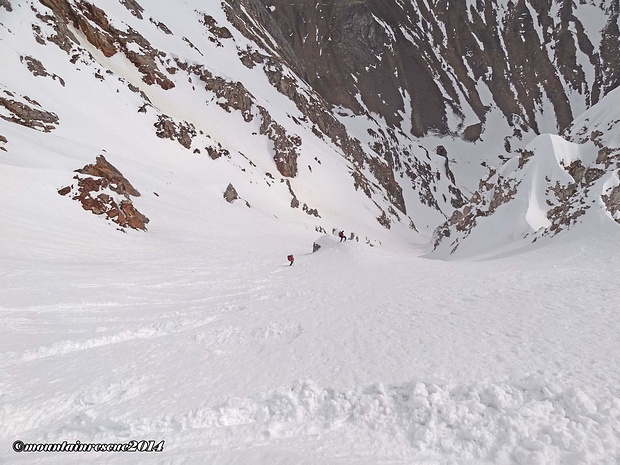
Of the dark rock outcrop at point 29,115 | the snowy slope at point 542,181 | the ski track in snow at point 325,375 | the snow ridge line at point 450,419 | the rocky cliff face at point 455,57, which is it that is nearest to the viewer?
the snow ridge line at point 450,419

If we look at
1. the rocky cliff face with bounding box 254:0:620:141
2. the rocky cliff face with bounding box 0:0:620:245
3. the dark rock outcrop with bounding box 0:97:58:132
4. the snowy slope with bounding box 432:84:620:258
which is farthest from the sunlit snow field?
the rocky cliff face with bounding box 254:0:620:141

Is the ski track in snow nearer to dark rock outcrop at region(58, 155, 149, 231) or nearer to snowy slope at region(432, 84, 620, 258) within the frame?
dark rock outcrop at region(58, 155, 149, 231)

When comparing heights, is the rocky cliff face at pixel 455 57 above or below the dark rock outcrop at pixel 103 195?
above

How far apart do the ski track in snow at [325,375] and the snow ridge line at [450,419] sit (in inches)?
0.7

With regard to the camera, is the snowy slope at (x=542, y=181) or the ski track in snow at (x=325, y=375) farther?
the snowy slope at (x=542, y=181)

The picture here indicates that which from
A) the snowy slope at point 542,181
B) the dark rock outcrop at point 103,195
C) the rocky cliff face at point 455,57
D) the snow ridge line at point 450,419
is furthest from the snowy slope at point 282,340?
the rocky cliff face at point 455,57

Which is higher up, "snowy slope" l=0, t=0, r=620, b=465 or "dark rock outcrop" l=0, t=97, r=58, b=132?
"dark rock outcrop" l=0, t=97, r=58, b=132

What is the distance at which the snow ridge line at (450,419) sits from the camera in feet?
11.2

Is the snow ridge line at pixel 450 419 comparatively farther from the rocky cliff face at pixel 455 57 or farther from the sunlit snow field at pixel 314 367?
the rocky cliff face at pixel 455 57

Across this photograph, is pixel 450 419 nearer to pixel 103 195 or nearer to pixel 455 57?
pixel 103 195

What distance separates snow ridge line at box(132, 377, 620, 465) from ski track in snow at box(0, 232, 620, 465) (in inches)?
0.7

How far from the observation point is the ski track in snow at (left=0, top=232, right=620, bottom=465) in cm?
366

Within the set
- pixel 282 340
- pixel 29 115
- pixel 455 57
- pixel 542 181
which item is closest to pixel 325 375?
pixel 282 340

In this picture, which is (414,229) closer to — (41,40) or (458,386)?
(41,40)
